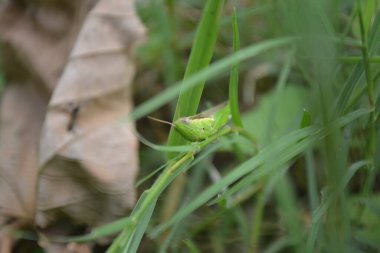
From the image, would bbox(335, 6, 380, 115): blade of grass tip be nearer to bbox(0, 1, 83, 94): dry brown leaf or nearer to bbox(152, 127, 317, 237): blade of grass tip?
bbox(152, 127, 317, 237): blade of grass tip

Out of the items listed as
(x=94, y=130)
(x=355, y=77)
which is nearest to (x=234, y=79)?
(x=355, y=77)

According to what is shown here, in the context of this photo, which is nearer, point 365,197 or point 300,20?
point 300,20

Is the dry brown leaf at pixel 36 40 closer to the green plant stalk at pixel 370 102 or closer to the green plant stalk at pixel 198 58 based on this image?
the green plant stalk at pixel 198 58

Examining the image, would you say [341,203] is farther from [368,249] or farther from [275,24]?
[275,24]

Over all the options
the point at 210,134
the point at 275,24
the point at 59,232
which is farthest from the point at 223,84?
the point at 210,134

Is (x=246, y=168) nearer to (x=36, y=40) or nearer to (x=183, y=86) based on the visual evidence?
(x=183, y=86)

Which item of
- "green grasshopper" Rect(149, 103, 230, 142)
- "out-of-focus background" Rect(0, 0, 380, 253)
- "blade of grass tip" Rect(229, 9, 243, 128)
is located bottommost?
"out-of-focus background" Rect(0, 0, 380, 253)

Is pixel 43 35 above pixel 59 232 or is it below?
above

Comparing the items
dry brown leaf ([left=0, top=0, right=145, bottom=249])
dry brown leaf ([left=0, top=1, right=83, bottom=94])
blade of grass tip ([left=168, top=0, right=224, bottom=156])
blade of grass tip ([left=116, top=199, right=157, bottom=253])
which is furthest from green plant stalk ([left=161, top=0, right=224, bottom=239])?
dry brown leaf ([left=0, top=1, right=83, bottom=94])
